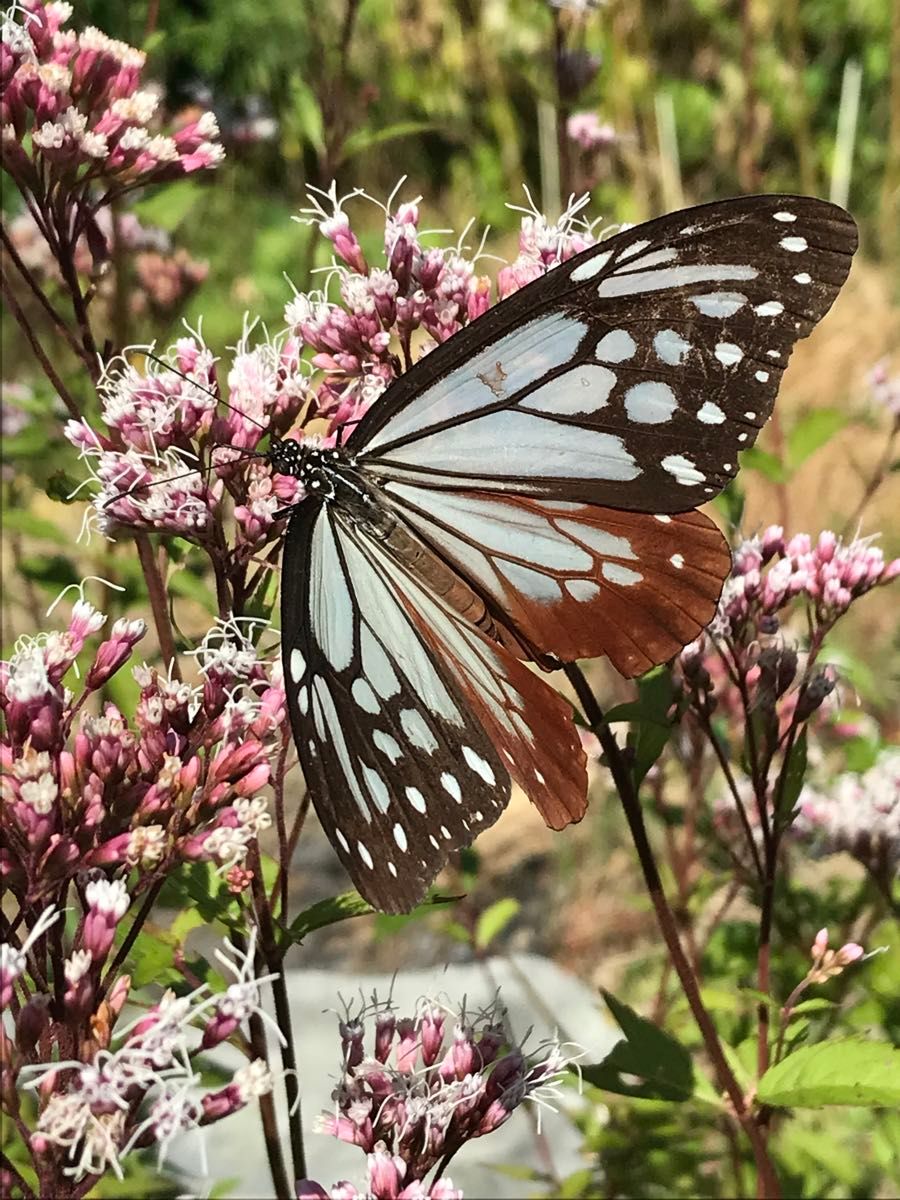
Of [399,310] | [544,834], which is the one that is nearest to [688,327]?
[399,310]

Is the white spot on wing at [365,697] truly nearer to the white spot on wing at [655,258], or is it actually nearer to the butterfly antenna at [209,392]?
the butterfly antenna at [209,392]

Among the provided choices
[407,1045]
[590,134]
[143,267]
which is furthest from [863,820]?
[143,267]

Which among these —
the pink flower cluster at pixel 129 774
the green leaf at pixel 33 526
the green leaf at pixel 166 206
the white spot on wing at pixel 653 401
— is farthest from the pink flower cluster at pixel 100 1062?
the green leaf at pixel 166 206

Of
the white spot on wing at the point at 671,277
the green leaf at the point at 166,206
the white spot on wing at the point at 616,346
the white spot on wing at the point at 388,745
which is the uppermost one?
the green leaf at the point at 166,206

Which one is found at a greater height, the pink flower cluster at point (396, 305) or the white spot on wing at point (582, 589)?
the pink flower cluster at point (396, 305)

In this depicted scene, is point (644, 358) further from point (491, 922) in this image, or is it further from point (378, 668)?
point (491, 922)

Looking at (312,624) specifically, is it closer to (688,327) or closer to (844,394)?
(688,327)
